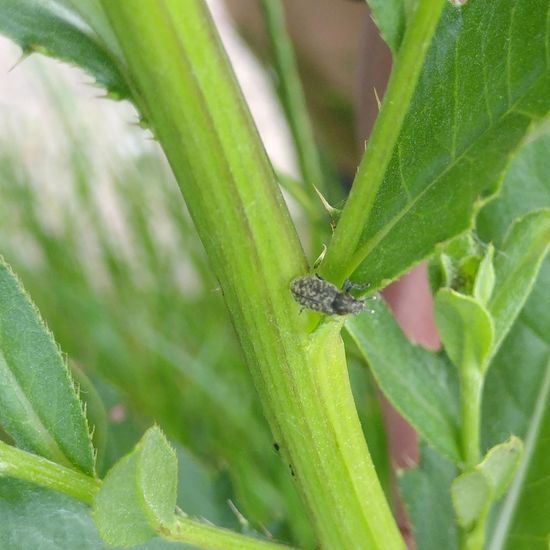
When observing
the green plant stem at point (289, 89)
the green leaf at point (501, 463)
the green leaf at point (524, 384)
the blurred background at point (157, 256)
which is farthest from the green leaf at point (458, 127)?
the blurred background at point (157, 256)

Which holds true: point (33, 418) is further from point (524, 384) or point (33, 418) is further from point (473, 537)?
point (524, 384)

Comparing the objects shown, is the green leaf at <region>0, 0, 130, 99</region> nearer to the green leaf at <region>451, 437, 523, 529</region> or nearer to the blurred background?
the green leaf at <region>451, 437, 523, 529</region>

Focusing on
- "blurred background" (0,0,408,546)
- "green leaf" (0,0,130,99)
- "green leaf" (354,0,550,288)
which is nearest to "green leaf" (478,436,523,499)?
"green leaf" (354,0,550,288)

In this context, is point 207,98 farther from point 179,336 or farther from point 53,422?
point 179,336

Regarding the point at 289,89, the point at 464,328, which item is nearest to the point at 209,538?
the point at 464,328

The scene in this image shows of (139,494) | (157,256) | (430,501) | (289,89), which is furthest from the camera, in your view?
(157,256)

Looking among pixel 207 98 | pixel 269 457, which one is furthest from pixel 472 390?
pixel 269 457
